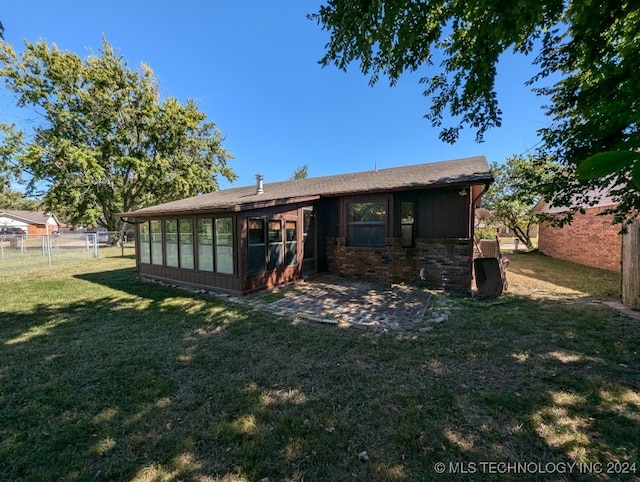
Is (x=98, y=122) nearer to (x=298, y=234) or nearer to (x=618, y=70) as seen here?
(x=298, y=234)

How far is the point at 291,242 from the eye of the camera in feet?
28.7

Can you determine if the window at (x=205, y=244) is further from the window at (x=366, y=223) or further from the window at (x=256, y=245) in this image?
the window at (x=366, y=223)

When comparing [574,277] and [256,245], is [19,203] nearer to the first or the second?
[256,245]

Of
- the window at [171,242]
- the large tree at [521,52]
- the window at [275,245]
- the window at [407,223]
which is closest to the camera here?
the large tree at [521,52]

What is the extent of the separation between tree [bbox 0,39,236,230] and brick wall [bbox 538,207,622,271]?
78.5ft

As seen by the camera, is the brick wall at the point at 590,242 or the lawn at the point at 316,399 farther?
the brick wall at the point at 590,242

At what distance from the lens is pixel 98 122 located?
64.6 ft

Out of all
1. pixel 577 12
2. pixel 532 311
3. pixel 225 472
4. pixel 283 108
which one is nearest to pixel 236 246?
pixel 225 472

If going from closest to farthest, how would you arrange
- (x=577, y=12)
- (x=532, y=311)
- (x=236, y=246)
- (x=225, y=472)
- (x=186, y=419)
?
(x=225, y=472) < (x=186, y=419) < (x=577, y=12) < (x=532, y=311) < (x=236, y=246)

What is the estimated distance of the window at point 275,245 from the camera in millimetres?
8062

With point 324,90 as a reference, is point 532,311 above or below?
below

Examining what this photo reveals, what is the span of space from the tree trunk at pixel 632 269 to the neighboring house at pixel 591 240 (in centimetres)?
Result: 261

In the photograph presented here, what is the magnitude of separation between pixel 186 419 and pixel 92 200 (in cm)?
2385

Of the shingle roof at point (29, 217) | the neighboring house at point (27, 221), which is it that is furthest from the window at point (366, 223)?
the shingle roof at point (29, 217)
